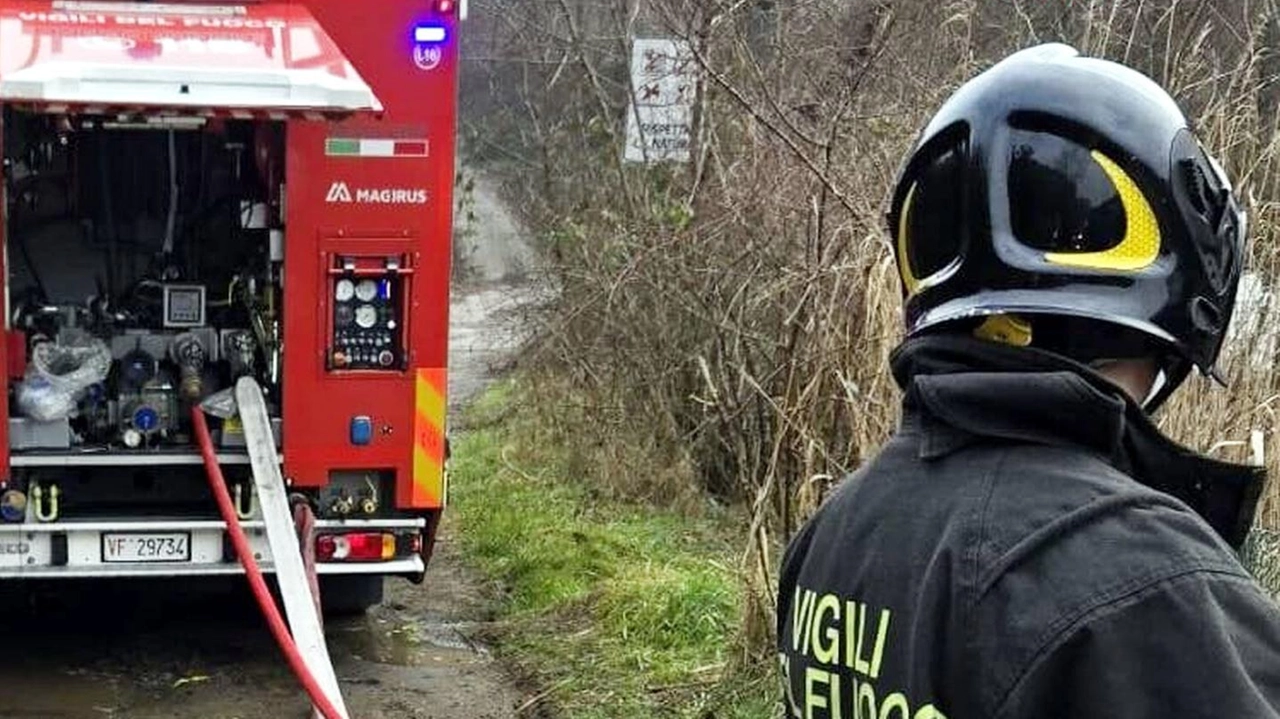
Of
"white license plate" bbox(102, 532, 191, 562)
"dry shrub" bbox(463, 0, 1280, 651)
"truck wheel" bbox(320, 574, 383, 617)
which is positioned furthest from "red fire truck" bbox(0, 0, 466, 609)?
"dry shrub" bbox(463, 0, 1280, 651)

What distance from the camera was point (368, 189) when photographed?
6.81 metres

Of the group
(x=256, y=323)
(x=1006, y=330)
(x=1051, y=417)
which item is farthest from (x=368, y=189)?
(x=1051, y=417)

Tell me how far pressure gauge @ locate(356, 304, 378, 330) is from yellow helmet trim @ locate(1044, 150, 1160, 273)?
18.1 ft

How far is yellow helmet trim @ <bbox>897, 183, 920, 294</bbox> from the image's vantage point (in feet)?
5.98

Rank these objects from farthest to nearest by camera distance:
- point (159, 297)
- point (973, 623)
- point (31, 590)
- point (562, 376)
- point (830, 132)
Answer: point (562, 376) → point (31, 590) → point (159, 297) → point (830, 132) → point (973, 623)

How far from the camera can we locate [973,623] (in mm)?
1501

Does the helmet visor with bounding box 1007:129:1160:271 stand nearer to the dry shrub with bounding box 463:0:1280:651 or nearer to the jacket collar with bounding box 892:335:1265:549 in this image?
the jacket collar with bounding box 892:335:1265:549

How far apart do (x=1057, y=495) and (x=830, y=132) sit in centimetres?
535

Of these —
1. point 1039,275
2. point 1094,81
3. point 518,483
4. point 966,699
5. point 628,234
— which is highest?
point 1094,81

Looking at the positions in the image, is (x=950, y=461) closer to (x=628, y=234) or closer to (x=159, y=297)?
(x=159, y=297)

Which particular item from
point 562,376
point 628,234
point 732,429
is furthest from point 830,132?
point 562,376

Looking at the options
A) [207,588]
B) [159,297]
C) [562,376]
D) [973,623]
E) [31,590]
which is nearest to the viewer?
[973,623]

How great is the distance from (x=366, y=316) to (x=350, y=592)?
1.66 meters

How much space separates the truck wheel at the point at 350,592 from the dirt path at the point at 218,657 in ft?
0.44
